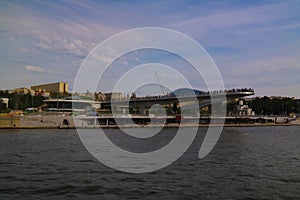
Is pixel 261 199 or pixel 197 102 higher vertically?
pixel 197 102

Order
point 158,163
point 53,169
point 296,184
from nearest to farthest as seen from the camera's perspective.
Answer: point 296,184 → point 53,169 → point 158,163

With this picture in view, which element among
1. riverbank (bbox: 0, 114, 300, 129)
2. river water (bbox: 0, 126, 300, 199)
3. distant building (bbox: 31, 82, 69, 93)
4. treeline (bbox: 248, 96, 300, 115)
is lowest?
river water (bbox: 0, 126, 300, 199)

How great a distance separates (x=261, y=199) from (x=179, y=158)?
909 centimetres

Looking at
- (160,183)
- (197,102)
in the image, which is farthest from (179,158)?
(197,102)

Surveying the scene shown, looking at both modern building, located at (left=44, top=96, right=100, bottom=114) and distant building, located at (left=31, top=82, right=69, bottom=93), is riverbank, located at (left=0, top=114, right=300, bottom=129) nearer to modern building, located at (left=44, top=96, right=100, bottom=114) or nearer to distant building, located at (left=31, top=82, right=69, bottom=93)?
modern building, located at (left=44, top=96, right=100, bottom=114)

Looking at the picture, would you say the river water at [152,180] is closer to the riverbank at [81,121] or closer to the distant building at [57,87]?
the riverbank at [81,121]

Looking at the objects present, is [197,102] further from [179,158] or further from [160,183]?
[160,183]

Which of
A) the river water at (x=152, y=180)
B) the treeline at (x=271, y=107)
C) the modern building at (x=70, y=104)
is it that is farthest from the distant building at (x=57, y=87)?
the river water at (x=152, y=180)

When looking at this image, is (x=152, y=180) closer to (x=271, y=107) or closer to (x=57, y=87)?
(x=271, y=107)

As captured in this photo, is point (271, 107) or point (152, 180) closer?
point (152, 180)

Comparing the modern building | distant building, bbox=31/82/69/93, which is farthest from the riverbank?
distant building, bbox=31/82/69/93

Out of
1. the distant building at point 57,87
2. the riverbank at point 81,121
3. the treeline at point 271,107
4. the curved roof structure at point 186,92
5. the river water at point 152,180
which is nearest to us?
the river water at point 152,180

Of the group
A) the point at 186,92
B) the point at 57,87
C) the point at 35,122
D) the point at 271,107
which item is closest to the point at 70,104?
the point at 186,92

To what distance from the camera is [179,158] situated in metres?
19.7
